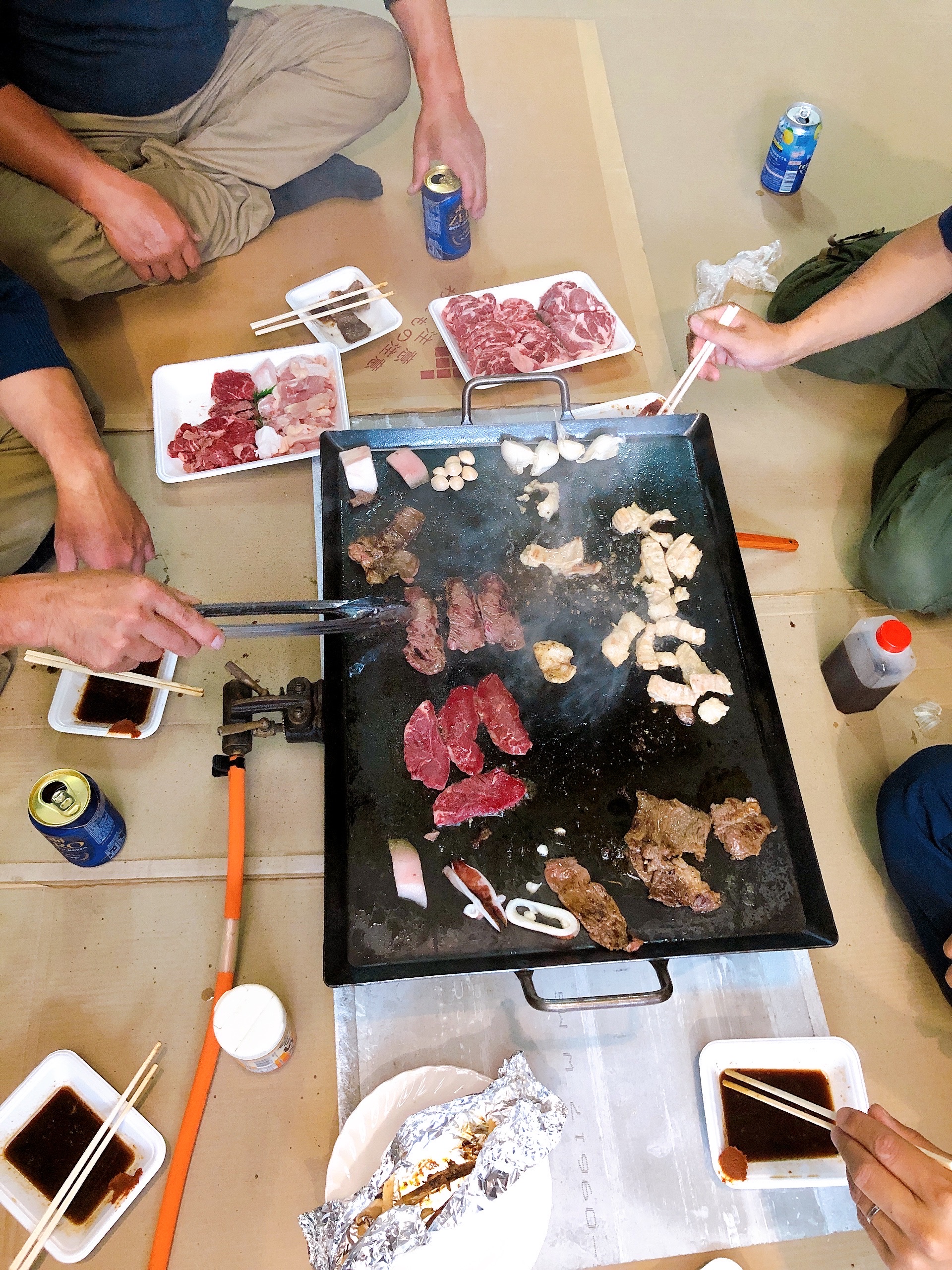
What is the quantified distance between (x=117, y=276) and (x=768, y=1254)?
3433 millimetres

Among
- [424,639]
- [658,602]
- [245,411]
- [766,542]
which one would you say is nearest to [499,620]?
[424,639]

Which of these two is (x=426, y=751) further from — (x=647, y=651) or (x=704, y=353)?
(x=704, y=353)

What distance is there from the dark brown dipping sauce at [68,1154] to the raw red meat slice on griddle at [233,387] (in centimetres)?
204

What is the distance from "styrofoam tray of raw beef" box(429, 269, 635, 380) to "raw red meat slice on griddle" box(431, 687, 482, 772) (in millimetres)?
1353

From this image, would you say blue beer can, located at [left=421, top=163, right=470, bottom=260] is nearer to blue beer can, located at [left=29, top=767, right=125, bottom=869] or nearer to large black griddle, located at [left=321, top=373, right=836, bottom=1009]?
large black griddle, located at [left=321, top=373, right=836, bottom=1009]

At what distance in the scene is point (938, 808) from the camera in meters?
1.96

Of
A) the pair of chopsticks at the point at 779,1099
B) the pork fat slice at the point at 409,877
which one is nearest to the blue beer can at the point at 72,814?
the pork fat slice at the point at 409,877

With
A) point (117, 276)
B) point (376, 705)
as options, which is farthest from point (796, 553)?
point (117, 276)

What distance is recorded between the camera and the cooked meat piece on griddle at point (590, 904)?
163 centimetres

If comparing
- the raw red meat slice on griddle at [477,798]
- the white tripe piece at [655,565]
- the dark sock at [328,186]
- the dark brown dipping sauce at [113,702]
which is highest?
the dark sock at [328,186]

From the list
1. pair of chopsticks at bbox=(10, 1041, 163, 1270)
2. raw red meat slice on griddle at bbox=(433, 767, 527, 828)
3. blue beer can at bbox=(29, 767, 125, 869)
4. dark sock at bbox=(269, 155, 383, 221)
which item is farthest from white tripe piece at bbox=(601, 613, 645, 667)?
dark sock at bbox=(269, 155, 383, 221)

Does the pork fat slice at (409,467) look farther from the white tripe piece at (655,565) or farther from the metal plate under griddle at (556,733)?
the white tripe piece at (655,565)

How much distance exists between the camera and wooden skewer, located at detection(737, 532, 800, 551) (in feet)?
8.23

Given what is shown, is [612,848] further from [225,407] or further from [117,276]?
[117,276]
